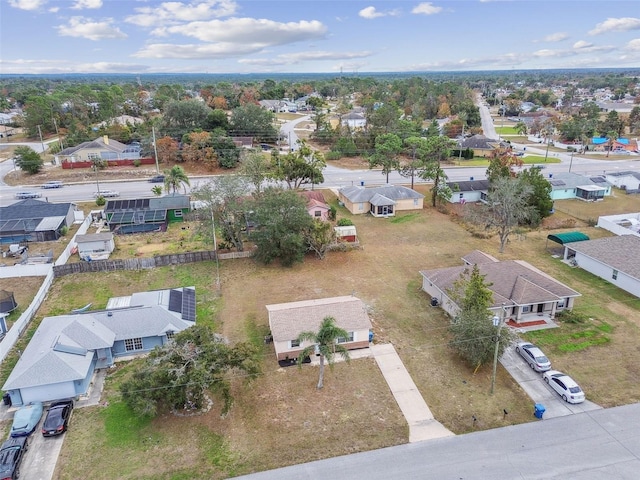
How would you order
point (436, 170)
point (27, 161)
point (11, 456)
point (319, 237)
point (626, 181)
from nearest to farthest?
point (11, 456) < point (319, 237) < point (436, 170) < point (626, 181) < point (27, 161)

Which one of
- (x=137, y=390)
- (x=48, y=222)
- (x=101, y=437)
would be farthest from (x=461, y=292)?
(x=48, y=222)

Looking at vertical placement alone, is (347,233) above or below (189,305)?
above

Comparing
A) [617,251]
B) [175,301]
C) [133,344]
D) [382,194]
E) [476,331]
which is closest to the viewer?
[476,331]

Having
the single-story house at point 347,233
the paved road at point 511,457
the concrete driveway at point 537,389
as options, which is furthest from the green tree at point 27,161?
the concrete driveway at point 537,389

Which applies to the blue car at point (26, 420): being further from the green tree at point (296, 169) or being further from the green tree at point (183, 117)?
the green tree at point (183, 117)

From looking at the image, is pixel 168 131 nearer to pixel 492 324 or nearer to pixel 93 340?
pixel 93 340

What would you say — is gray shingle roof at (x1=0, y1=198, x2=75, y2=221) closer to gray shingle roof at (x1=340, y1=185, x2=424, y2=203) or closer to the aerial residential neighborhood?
the aerial residential neighborhood

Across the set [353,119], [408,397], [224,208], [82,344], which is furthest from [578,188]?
[353,119]

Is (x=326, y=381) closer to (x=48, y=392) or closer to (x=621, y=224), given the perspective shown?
(x=48, y=392)
